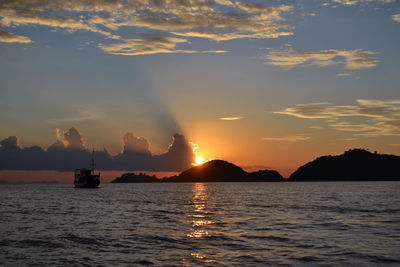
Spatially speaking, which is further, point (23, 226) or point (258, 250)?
point (23, 226)

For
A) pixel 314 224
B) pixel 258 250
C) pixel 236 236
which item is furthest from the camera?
pixel 314 224

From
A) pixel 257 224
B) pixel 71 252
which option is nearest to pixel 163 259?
pixel 71 252

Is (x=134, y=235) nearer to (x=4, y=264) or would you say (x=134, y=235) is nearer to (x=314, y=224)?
(x=4, y=264)

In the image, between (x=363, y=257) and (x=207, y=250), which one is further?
(x=207, y=250)

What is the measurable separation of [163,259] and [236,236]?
35.8ft

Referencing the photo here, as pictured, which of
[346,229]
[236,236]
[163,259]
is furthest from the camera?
[346,229]

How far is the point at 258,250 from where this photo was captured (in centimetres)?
→ 2705

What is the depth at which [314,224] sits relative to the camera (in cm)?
4225

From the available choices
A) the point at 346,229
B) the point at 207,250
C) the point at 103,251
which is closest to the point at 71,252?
the point at 103,251

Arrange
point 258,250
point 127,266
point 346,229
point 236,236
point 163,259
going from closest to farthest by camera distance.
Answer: point 127,266 → point 163,259 → point 258,250 → point 236,236 → point 346,229

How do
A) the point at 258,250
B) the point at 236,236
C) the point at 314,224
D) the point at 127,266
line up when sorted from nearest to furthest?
the point at 127,266, the point at 258,250, the point at 236,236, the point at 314,224

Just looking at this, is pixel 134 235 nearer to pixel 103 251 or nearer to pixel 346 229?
pixel 103 251

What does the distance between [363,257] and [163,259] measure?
41.2ft

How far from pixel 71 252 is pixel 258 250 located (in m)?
13.1
